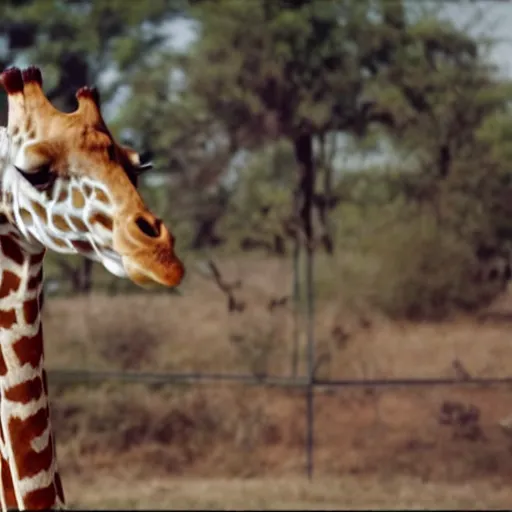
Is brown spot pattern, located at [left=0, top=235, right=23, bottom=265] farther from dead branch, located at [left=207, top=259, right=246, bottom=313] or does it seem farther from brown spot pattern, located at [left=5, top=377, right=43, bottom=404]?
dead branch, located at [left=207, top=259, right=246, bottom=313]

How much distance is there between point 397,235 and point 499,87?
2.97 feet

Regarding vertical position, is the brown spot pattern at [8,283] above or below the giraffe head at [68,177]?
below

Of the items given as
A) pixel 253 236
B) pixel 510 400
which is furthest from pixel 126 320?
pixel 510 400

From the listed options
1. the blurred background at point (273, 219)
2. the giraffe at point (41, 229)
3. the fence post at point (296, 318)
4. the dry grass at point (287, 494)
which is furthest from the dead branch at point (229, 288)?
the giraffe at point (41, 229)

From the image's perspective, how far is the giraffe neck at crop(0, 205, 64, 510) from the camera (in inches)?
40.5

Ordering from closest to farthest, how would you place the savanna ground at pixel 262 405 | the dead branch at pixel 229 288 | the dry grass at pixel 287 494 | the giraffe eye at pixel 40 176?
the giraffe eye at pixel 40 176, the dry grass at pixel 287 494, the savanna ground at pixel 262 405, the dead branch at pixel 229 288

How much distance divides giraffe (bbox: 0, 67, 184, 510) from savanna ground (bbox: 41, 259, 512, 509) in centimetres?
352

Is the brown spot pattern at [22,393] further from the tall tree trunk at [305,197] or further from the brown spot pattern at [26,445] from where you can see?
the tall tree trunk at [305,197]

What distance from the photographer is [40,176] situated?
979 millimetres

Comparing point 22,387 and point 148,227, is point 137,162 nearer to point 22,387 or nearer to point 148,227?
point 148,227

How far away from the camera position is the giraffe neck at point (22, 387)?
1.03 meters

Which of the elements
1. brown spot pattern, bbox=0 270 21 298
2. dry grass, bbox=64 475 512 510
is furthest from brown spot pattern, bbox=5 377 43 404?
dry grass, bbox=64 475 512 510

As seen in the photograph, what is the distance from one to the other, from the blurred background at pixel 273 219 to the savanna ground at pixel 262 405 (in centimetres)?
1

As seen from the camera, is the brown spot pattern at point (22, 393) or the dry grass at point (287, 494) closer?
the brown spot pattern at point (22, 393)
